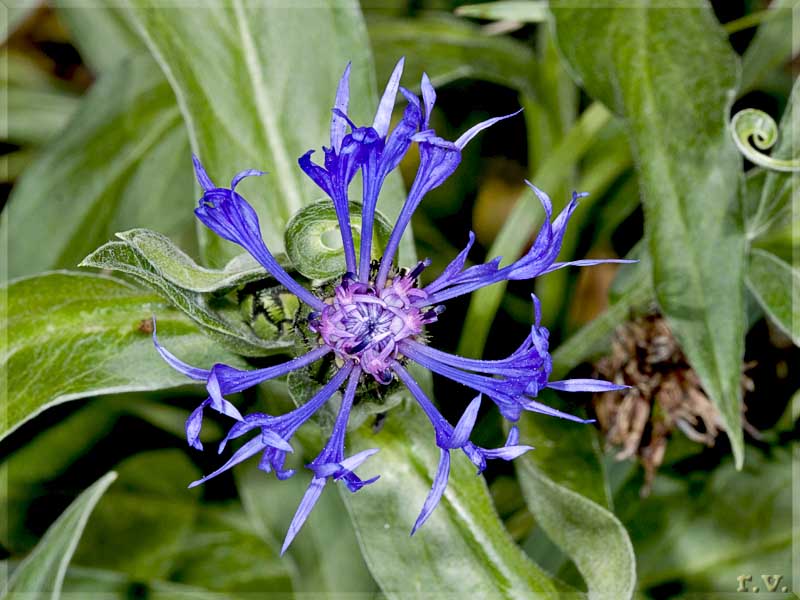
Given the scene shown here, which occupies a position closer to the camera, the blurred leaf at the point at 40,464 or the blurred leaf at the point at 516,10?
the blurred leaf at the point at 516,10

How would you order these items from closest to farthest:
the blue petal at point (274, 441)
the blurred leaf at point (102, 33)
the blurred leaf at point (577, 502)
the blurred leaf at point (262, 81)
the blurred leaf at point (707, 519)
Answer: the blue petal at point (274, 441), the blurred leaf at point (577, 502), the blurred leaf at point (262, 81), the blurred leaf at point (707, 519), the blurred leaf at point (102, 33)

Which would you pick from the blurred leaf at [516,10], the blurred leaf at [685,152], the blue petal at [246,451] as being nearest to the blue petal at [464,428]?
the blue petal at [246,451]

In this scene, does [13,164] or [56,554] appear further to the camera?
[13,164]

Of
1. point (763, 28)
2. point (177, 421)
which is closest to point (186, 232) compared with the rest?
point (177, 421)

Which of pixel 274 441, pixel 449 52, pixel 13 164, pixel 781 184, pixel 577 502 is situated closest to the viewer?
pixel 274 441

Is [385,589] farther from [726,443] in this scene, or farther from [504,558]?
[726,443]

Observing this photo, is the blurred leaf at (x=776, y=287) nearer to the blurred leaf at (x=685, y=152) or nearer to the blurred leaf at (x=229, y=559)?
the blurred leaf at (x=685, y=152)

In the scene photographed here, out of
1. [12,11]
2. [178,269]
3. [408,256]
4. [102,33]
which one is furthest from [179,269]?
[102,33]

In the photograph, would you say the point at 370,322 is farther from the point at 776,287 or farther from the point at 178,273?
the point at 776,287
